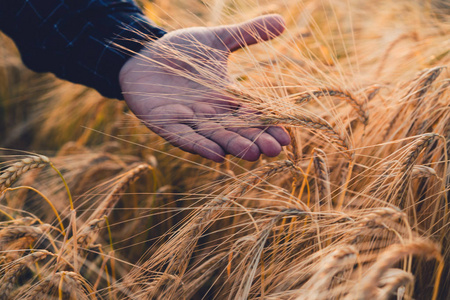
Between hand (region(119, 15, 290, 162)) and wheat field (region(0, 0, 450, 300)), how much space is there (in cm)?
4

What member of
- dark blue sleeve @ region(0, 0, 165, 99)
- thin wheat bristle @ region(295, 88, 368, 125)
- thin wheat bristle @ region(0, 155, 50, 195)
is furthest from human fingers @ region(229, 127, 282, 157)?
dark blue sleeve @ region(0, 0, 165, 99)

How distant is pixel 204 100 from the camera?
1.07 m

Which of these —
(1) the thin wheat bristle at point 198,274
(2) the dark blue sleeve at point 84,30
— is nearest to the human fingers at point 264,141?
(1) the thin wheat bristle at point 198,274

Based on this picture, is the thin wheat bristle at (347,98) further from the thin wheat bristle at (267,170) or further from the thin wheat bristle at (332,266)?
the thin wheat bristle at (332,266)

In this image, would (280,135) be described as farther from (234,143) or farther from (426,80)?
(426,80)

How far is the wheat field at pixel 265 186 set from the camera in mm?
647

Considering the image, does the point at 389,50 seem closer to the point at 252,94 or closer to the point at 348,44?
the point at 348,44

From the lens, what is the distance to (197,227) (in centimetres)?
68

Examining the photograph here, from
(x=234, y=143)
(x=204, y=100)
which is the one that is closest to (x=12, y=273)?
(x=234, y=143)

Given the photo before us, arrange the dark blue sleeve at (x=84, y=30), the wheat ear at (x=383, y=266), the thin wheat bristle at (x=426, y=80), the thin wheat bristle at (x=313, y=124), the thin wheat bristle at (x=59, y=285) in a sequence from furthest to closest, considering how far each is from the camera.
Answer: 1. the dark blue sleeve at (x=84, y=30)
2. the thin wheat bristle at (x=426, y=80)
3. the thin wheat bristle at (x=313, y=124)
4. the thin wheat bristle at (x=59, y=285)
5. the wheat ear at (x=383, y=266)

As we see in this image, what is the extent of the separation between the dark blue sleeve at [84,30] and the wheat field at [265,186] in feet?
0.72

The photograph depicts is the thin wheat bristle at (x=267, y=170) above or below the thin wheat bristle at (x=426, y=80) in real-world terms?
below

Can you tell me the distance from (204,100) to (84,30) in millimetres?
580

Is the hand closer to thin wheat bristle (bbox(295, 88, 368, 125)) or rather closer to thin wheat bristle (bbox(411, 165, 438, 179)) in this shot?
thin wheat bristle (bbox(295, 88, 368, 125))
